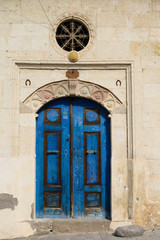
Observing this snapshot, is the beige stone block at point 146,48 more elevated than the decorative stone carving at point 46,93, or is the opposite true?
the beige stone block at point 146,48

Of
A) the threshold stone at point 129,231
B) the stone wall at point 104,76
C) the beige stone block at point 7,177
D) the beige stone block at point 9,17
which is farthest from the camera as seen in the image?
the beige stone block at point 9,17

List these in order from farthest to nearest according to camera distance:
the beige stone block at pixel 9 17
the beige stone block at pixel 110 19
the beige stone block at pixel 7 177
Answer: the beige stone block at pixel 110 19 → the beige stone block at pixel 9 17 → the beige stone block at pixel 7 177

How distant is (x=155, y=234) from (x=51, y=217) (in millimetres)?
1984

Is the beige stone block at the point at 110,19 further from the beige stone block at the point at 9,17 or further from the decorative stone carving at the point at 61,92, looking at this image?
the beige stone block at the point at 9,17

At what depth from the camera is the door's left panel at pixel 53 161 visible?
641cm

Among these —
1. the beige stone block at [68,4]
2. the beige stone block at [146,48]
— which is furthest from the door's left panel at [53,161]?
the beige stone block at [68,4]

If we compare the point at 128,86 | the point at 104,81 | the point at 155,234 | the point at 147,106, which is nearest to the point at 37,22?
the point at 104,81

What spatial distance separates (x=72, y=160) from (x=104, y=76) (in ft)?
5.82

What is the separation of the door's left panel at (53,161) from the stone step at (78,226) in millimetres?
193

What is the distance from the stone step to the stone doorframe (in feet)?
0.74

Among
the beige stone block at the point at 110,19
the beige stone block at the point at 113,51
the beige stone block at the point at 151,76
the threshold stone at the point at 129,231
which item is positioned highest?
the beige stone block at the point at 110,19

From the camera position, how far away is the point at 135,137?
6305mm

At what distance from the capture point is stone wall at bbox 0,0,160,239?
621 centimetres

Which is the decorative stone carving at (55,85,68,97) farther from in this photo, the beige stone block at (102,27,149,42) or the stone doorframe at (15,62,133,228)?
the beige stone block at (102,27,149,42)
